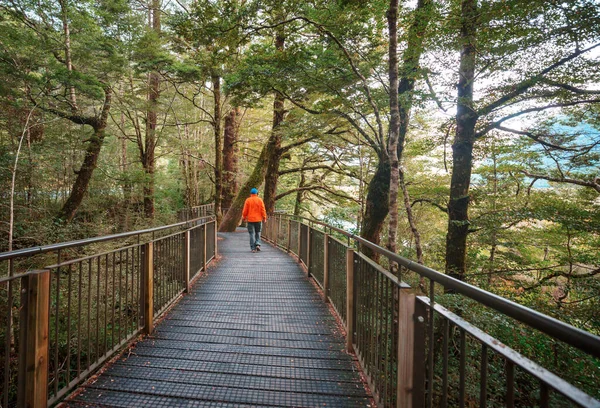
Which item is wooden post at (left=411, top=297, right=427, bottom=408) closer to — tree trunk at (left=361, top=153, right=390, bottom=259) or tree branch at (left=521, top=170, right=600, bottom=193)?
tree trunk at (left=361, top=153, right=390, bottom=259)

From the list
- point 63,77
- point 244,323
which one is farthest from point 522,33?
point 63,77

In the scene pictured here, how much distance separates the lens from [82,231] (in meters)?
9.10

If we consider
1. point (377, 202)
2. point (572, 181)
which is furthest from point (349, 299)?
point (572, 181)

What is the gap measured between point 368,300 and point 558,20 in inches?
211

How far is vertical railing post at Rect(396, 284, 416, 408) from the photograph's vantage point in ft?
5.83

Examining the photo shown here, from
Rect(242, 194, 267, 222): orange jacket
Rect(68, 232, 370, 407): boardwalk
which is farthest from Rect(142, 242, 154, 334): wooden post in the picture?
Rect(242, 194, 267, 222): orange jacket

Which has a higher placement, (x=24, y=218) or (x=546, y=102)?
(x=546, y=102)

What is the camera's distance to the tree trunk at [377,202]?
7500 millimetres

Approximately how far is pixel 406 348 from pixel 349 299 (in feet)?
5.28

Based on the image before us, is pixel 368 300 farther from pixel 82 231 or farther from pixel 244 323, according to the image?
pixel 82 231

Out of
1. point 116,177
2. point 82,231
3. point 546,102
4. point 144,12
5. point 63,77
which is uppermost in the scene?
point 144,12

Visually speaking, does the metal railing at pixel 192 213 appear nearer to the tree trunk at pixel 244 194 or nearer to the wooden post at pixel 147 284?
the tree trunk at pixel 244 194

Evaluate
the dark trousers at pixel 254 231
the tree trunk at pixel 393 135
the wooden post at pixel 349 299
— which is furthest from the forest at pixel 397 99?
the dark trousers at pixel 254 231

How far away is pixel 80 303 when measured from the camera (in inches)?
98.2
